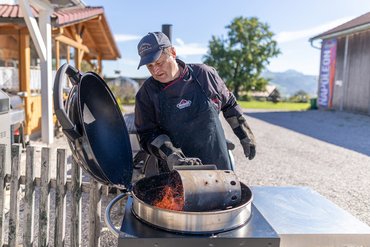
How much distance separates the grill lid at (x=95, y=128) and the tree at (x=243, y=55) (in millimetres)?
33949

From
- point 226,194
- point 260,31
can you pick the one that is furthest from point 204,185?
point 260,31

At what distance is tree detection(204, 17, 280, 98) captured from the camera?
35500mm

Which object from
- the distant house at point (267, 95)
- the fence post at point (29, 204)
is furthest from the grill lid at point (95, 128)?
the distant house at point (267, 95)

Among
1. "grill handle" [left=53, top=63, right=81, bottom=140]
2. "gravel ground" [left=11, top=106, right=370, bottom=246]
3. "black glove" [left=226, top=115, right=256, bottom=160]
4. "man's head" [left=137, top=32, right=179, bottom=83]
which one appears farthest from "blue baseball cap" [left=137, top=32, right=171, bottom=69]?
"gravel ground" [left=11, top=106, right=370, bottom=246]

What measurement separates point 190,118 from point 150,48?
0.49 meters

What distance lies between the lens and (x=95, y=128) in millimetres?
1776

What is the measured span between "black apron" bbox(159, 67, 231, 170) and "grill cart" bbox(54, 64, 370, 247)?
0.27 metres

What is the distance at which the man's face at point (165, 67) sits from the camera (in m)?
1.83

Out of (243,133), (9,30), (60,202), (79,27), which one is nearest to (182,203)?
(243,133)

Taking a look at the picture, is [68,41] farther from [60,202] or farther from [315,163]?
[60,202]

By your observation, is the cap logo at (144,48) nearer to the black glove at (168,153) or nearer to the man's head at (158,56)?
the man's head at (158,56)

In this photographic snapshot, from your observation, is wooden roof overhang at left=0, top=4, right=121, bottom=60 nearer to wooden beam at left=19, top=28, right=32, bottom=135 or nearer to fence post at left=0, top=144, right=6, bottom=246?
wooden beam at left=19, top=28, right=32, bottom=135

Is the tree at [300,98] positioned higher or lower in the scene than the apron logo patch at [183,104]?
lower

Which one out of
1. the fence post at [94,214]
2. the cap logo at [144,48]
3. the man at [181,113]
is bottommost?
the fence post at [94,214]
